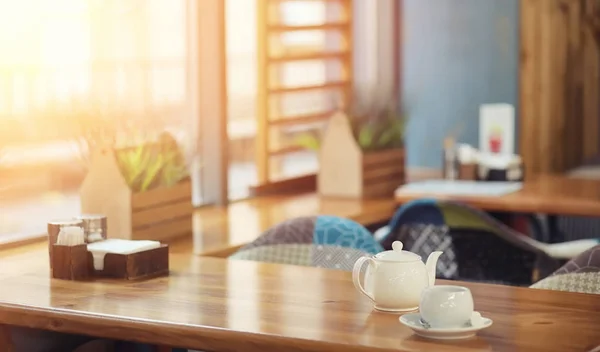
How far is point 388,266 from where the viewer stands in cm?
212

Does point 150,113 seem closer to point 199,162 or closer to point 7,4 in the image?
point 199,162

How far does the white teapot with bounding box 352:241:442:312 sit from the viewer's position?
2.10m

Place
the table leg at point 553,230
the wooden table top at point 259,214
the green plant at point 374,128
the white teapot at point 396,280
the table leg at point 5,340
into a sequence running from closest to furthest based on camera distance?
the white teapot at point 396,280, the table leg at point 5,340, the wooden table top at point 259,214, the green plant at point 374,128, the table leg at point 553,230

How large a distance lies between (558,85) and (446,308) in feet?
12.2

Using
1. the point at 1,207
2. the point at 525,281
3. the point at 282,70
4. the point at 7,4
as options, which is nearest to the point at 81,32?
the point at 7,4

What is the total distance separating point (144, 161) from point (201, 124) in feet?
2.98

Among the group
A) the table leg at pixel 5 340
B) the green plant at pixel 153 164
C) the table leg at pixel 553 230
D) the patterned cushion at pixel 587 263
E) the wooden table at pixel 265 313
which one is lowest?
the table leg at pixel 553 230

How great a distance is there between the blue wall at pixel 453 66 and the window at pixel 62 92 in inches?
69.3

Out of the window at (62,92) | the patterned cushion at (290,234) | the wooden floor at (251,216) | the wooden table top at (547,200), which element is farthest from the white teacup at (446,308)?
the wooden table top at (547,200)

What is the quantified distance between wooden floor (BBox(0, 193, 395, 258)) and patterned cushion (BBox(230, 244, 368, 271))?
0.26 m

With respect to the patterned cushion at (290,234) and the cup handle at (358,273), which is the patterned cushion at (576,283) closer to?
the cup handle at (358,273)

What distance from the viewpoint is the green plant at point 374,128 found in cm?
449

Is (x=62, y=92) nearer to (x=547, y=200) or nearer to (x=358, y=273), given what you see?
(x=358, y=273)

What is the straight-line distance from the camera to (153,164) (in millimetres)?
3316
